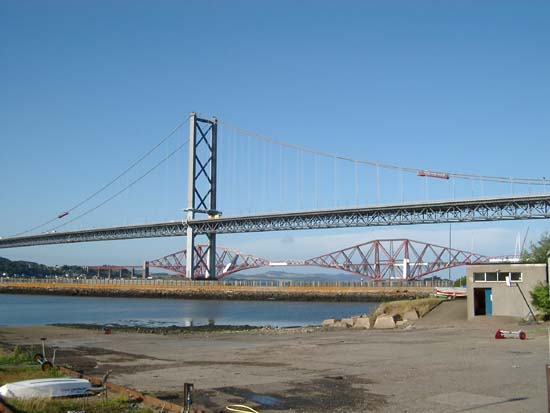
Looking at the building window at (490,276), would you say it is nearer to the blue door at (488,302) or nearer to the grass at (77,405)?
the blue door at (488,302)

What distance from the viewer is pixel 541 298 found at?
25.7 metres

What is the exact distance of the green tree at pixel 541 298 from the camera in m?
25.6

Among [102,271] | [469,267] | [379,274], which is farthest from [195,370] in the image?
[102,271]

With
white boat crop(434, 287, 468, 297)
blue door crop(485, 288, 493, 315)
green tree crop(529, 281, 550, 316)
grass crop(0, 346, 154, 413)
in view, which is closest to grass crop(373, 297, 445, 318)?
blue door crop(485, 288, 493, 315)

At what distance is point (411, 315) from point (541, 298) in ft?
24.6

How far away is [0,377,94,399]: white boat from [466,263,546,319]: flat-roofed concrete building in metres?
21.1

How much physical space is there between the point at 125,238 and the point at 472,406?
84818mm

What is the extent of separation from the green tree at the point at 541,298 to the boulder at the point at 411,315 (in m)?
6.67

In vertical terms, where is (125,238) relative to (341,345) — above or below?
above

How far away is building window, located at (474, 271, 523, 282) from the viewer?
27930 mm

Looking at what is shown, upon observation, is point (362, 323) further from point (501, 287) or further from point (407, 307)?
point (501, 287)

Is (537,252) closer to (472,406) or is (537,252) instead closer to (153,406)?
(472,406)

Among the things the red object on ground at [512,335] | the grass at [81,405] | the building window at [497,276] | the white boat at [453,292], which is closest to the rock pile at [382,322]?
the building window at [497,276]

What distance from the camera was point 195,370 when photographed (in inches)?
605
